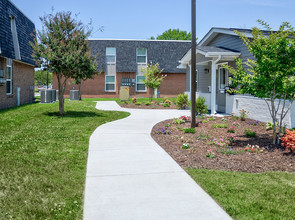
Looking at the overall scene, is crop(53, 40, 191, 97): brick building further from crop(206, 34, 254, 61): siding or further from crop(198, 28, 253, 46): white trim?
crop(206, 34, 254, 61): siding

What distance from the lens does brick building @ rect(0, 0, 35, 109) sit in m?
16.2

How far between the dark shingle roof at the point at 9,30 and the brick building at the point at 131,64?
9.77 metres

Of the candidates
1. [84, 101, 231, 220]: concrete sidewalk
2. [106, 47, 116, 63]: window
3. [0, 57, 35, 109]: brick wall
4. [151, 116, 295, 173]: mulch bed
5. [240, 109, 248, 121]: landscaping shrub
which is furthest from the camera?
[106, 47, 116, 63]: window

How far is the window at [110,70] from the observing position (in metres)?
31.6

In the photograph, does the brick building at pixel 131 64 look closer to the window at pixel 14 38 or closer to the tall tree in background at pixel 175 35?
the window at pixel 14 38

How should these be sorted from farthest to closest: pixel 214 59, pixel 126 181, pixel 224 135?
pixel 214 59 < pixel 224 135 < pixel 126 181

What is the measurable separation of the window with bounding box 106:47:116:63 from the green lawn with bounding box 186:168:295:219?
27.2 metres

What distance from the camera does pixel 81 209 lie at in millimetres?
3863

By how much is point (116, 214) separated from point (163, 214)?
0.59 m

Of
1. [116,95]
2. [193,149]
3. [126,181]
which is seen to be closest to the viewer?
[126,181]

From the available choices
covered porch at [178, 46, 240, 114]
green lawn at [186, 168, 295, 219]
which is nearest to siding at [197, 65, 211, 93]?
covered porch at [178, 46, 240, 114]

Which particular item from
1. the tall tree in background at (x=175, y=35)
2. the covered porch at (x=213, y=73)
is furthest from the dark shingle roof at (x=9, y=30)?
the tall tree in background at (x=175, y=35)

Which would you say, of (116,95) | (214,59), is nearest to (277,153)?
(214,59)

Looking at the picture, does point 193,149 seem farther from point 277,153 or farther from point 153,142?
point 277,153
